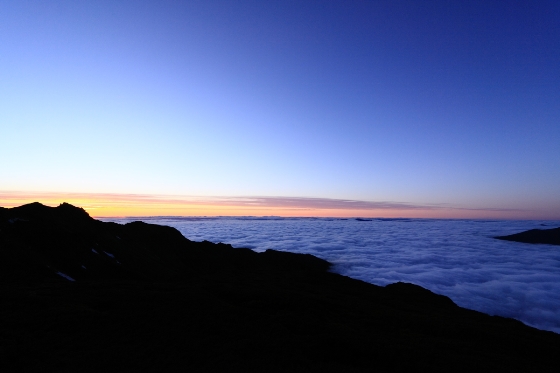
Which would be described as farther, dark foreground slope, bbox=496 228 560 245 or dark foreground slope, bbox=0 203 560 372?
dark foreground slope, bbox=496 228 560 245

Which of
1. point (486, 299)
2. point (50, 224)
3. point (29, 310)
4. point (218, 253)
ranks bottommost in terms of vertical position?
point (486, 299)

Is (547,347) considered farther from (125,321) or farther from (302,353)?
(125,321)

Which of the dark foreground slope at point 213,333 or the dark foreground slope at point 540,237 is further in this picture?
the dark foreground slope at point 540,237

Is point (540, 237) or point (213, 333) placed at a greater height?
point (213, 333)

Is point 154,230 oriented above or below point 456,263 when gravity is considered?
above

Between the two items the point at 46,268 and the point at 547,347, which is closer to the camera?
the point at 547,347

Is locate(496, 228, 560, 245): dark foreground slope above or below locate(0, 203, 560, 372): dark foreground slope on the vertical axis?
below

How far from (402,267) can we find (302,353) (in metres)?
21.5

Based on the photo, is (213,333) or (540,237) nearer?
(213,333)

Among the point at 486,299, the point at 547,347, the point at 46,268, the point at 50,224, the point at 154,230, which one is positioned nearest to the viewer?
the point at 547,347

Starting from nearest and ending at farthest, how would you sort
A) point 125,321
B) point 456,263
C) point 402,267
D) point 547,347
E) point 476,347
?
point 125,321 → point 476,347 → point 547,347 → point 402,267 → point 456,263

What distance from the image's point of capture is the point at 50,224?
12.1m

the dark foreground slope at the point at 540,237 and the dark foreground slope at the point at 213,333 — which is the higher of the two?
the dark foreground slope at the point at 213,333

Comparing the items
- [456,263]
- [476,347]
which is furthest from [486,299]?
[476,347]
